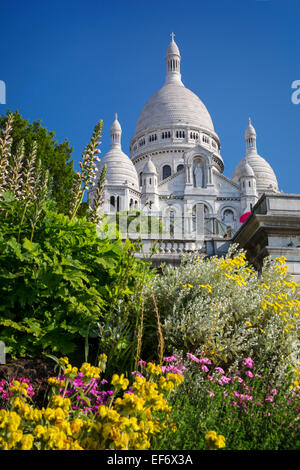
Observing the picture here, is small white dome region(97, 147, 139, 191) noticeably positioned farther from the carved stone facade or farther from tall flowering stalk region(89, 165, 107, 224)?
tall flowering stalk region(89, 165, 107, 224)

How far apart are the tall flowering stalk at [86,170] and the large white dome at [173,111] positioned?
2866 inches

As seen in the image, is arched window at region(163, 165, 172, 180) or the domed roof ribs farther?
the domed roof ribs

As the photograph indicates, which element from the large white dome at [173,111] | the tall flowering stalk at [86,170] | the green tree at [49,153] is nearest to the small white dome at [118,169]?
the large white dome at [173,111]

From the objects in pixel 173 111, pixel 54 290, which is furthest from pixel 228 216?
pixel 54 290

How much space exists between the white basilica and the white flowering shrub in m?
37.7

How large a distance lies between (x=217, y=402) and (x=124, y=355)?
4.64ft

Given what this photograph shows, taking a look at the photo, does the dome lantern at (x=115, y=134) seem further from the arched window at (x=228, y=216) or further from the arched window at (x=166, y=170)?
the arched window at (x=228, y=216)

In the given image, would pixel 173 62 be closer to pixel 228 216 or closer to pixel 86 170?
pixel 228 216

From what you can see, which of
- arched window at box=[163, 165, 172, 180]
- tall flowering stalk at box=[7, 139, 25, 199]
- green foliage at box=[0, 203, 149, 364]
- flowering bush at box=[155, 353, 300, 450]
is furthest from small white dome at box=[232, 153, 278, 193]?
flowering bush at box=[155, 353, 300, 450]

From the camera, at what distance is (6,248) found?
4668mm

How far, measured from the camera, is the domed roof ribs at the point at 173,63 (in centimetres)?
8938

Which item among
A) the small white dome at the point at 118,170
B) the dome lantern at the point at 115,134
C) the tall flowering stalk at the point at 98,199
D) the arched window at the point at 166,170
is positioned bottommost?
the tall flowering stalk at the point at 98,199

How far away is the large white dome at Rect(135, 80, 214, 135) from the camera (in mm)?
77625

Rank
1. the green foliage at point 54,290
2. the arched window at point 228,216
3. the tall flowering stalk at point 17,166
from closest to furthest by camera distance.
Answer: the green foliage at point 54,290, the tall flowering stalk at point 17,166, the arched window at point 228,216
